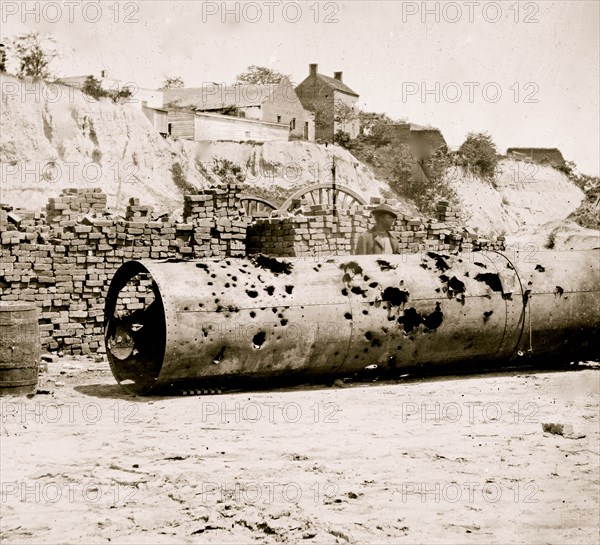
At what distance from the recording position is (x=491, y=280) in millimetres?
8383

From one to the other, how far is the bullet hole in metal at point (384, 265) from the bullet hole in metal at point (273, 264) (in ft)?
2.83

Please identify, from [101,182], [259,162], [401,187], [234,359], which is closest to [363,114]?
[401,187]

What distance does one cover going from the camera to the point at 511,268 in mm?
8555

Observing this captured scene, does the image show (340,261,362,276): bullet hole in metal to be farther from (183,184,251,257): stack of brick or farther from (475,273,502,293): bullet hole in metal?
(183,184,251,257): stack of brick

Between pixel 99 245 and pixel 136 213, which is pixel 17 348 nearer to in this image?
pixel 99 245

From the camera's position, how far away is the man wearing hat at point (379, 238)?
1015cm

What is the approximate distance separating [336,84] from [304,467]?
59.2 metres

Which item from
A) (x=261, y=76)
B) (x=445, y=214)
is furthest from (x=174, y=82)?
(x=445, y=214)

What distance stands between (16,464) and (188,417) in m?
1.47

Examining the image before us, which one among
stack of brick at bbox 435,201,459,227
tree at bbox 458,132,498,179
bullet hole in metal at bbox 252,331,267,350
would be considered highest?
tree at bbox 458,132,498,179

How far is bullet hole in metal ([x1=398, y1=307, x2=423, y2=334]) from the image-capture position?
7.92 m

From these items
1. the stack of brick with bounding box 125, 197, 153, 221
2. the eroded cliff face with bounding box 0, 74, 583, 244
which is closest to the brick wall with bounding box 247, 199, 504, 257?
the stack of brick with bounding box 125, 197, 153, 221

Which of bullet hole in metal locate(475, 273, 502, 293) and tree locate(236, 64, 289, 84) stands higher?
tree locate(236, 64, 289, 84)

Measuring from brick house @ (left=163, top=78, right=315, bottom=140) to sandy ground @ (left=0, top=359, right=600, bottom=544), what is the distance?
4214 centimetres
